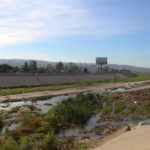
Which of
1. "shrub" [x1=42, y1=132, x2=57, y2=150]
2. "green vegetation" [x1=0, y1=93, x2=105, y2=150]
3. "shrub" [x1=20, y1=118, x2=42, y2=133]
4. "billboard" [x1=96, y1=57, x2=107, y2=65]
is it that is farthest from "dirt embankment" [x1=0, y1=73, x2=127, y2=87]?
"shrub" [x1=42, y1=132, x2=57, y2=150]

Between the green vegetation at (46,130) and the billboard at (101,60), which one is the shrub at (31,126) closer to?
the green vegetation at (46,130)

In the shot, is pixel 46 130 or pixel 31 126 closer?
pixel 46 130

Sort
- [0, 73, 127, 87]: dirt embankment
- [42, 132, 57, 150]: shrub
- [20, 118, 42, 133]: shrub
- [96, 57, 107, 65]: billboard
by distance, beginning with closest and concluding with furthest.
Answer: [42, 132, 57, 150]: shrub → [20, 118, 42, 133]: shrub → [0, 73, 127, 87]: dirt embankment → [96, 57, 107, 65]: billboard

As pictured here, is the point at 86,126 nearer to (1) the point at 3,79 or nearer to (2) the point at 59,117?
(2) the point at 59,117

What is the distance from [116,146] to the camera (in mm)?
10766

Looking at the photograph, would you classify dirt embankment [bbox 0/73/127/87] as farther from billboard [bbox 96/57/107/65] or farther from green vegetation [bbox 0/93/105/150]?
billboard [bbox 96/57/107/65]

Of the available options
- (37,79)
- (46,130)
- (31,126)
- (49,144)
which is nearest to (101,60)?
(37,79)

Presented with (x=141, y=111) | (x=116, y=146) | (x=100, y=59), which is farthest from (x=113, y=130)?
(x=100, y=59)

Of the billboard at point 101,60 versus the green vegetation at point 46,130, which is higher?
the billboard at point 101,60

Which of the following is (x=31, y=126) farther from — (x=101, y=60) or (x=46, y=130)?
(x=101, y=60)

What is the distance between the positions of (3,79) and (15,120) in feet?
107

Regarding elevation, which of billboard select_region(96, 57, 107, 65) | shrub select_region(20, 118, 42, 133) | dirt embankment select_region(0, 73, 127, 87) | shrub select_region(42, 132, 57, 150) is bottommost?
shrub select_region(20, 118, 42, 133)

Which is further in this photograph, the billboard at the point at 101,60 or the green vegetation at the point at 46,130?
the billboard at the point at 101,60

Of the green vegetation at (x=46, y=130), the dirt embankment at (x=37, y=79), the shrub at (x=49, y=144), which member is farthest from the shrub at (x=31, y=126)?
the dirt embankment at (x=37, y=79)
